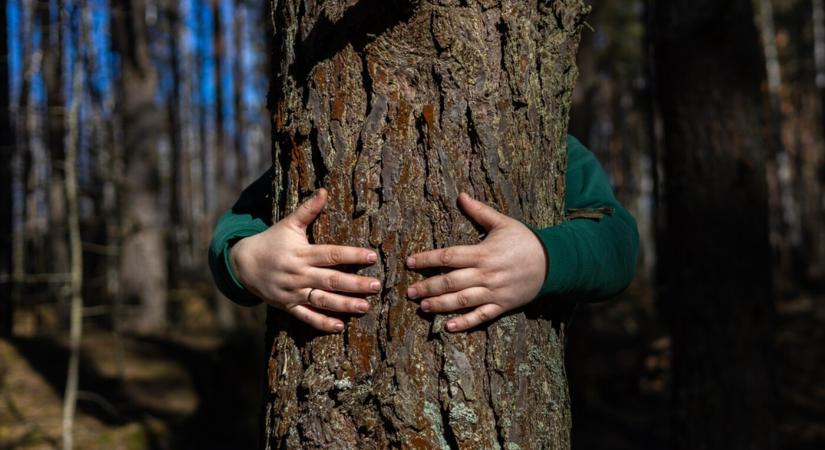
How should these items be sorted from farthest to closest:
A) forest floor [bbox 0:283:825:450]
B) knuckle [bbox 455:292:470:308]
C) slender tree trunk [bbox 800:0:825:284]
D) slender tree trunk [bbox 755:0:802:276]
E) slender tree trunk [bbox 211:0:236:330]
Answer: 1. slender tree trunk [bbox 211:0:236:330]
2. slender tree trunk [bbox 800:0:825:284]
3. slender tree trunk [bbox 755:0:802:276]
4. forest floor [bbox 0:283:825:450]
5. knuckle [bbox 455:292:470:308]

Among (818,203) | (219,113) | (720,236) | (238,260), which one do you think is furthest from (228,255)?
(818,203)

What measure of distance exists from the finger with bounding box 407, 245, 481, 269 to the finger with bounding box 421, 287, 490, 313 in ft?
0.20

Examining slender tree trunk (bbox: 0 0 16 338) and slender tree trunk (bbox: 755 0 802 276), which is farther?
slender tree trunk (bbox: 755 0 802 276)

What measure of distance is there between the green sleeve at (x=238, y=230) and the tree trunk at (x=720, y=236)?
332 cm

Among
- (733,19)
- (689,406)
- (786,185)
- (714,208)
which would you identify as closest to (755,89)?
(733,19)

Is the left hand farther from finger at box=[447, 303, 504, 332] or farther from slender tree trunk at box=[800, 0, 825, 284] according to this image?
slender tree trunk at box=[800, 0, 825, 284]

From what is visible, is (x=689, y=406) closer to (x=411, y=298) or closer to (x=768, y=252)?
(x=768, y=252)

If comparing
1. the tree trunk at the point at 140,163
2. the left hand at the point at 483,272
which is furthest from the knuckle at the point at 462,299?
the tree trunk at the point at 140,163

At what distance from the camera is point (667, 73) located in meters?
4.64

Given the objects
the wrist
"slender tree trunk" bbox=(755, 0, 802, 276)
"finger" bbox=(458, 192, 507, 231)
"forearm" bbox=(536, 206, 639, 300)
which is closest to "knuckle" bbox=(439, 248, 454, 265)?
"finger" bbox=(458, 192, 507, 231)

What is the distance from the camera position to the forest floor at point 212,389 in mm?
6367

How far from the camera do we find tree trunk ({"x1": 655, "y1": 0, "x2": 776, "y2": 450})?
4.37 meters

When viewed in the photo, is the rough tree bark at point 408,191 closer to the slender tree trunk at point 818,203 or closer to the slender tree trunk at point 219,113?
the slender tree trunk at point 818,203

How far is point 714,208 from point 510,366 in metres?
3.35
